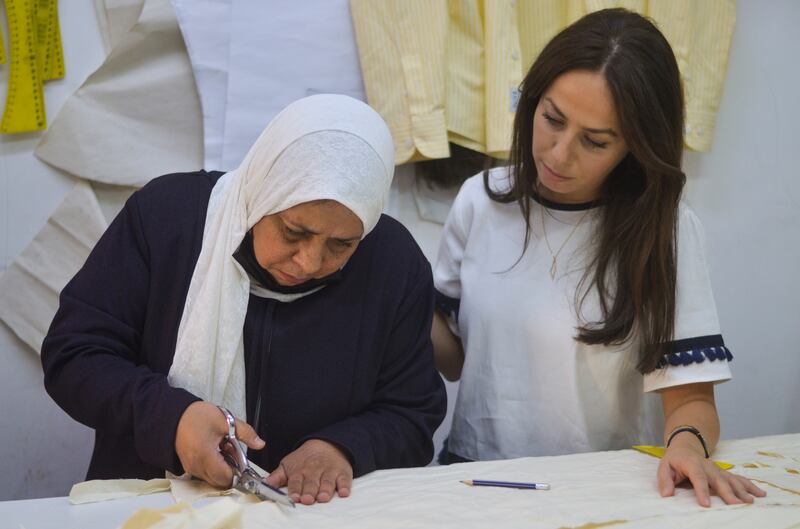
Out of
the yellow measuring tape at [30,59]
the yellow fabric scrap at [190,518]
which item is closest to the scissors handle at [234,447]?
the yellow fabric scrap at [190,518]

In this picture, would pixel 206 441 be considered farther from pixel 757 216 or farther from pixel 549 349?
pixel 757 216

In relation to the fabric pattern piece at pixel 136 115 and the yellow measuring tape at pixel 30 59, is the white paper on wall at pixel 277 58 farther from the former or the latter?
the yellow measuring tape at pixel 30 59

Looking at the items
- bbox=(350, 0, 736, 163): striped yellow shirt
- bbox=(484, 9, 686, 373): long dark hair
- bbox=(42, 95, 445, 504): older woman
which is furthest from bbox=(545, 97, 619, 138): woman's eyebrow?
bbox=(350, 0, 736, 163): striped yellow shirt

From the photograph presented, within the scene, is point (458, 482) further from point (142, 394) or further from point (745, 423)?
point (745, 423)

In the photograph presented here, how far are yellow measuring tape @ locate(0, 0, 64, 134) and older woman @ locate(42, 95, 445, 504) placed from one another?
0.81 m

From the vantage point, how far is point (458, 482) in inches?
58.5

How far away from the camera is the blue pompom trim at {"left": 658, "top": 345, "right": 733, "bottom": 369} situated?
1.72 m

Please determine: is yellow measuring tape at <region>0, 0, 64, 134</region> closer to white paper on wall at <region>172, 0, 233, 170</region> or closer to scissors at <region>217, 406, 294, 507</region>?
white paper on wall at <region>172, 0, 233, 170</region>

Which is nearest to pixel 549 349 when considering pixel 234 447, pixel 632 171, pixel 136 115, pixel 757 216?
pixel 632 171

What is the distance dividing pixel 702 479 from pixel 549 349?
432mm

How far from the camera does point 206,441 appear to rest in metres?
1.34

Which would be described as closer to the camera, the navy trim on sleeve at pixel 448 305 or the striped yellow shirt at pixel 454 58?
the navy trim on sleeve at pixel 448 305

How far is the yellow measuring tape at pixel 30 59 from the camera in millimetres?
2191

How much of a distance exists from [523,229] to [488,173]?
0.58 feet
